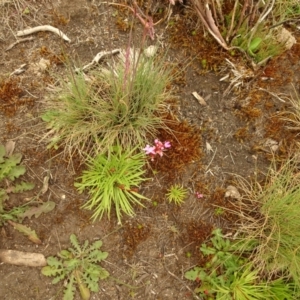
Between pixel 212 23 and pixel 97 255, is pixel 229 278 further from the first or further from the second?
pixel 212 23

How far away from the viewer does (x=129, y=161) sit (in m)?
2.51

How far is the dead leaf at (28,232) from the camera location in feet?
7.99

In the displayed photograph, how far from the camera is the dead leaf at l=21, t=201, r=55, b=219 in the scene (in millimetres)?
2476

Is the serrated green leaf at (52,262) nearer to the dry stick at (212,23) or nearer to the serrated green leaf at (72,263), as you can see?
the serrated green leaf at (72,263)

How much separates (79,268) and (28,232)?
39 cm

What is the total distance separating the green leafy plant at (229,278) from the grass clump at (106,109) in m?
0.85

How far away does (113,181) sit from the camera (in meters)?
2.45

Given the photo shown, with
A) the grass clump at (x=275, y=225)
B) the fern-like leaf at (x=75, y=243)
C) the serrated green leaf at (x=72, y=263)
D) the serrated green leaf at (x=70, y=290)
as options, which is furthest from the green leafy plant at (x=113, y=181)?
the grass clump at (x=275, y=225)

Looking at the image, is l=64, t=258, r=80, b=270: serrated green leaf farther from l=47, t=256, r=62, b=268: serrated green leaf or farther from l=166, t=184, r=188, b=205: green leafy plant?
l=166, t=184, r=188, b=205: green leafy plant

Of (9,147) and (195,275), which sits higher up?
(9,147)

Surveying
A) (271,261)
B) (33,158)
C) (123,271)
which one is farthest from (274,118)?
(33,158)

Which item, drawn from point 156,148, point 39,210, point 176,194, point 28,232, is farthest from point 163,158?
point 28,232

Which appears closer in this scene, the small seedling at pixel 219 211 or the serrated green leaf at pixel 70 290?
the serrated green leaf at pixel 70 290

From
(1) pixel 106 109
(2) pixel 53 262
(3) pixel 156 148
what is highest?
(1) pixel 106 109
